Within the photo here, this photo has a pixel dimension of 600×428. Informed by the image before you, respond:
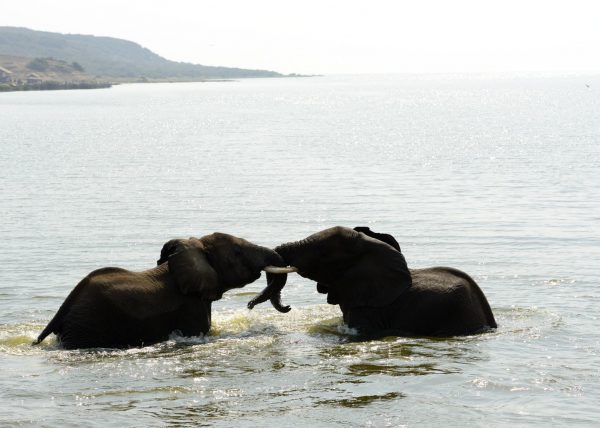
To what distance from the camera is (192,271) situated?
52.4ft

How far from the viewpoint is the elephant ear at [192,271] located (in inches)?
629

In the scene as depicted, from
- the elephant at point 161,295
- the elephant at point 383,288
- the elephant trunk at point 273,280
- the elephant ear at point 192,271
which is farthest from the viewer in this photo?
the elephant trunk at point 273,280

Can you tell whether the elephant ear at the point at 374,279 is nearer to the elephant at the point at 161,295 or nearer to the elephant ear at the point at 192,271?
the elephant at the point at 161,295

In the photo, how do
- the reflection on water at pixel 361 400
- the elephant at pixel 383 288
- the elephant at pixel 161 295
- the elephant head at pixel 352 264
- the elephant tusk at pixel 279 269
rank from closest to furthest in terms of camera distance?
the reflection on water at pixel 361 400
the elephant at pixel 161 295
the elephant at pixel 383 288
the elephant tusk at pixel 279 269
the elephant head at pixel 352 264

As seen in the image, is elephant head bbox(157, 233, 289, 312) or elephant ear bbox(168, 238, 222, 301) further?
elephant head bbox(157, 233, 289, 312)

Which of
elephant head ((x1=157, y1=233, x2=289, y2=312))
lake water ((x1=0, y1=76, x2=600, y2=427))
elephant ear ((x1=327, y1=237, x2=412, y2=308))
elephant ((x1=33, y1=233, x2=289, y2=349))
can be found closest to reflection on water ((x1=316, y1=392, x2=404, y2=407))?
lake water ((x1=0, y1=76, x2=600, y2=427))

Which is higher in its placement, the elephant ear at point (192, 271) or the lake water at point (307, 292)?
the elephant ear at point (192, 271)

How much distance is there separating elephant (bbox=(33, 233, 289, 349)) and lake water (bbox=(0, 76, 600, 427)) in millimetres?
254

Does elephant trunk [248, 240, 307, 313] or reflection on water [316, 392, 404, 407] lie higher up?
elephant trunk [248, 240, 307, 313]

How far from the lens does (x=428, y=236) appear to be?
27906mm

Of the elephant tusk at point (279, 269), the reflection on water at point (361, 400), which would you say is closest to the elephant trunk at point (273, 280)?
the elephant tusk at point (279, 269)

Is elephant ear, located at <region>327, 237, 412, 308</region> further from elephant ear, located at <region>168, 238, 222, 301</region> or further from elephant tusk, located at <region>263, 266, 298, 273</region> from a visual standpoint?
elephant ear, located at <region>168, 238, 222, 301</region>

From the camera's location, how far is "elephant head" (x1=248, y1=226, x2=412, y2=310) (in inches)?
647

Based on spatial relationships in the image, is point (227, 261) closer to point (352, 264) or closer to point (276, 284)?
point (276, 284)
